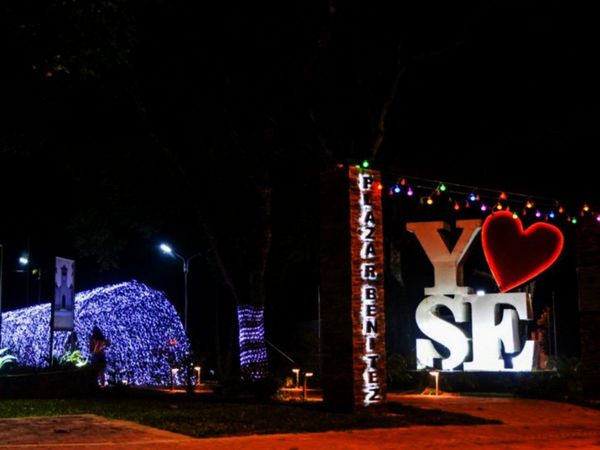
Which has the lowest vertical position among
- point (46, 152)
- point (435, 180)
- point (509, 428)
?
point (509, 428)

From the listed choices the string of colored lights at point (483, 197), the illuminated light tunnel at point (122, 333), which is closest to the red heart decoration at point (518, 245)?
the string of colored lights at point (483, 197)

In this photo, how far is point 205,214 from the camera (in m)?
23.9

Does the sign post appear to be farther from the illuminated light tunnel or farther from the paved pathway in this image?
the paved pathway

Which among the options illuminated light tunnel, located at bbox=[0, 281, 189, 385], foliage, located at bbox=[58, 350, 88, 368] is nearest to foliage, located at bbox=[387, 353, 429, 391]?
illuminated light tunnel, located at bbox=[0, 281, 189, 385]

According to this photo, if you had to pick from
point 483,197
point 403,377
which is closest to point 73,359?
point 403,377

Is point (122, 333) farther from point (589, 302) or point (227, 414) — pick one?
point (589, 302)

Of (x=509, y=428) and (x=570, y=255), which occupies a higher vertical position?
(x=570, y=255)

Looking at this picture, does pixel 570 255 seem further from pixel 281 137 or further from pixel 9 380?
pixel 9 380

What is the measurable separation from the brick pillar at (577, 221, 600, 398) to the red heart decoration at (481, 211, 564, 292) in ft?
5.85

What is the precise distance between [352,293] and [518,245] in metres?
9.20

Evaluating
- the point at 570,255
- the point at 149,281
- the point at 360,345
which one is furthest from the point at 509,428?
the point at 149,281

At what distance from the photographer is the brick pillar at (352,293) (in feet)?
54.5

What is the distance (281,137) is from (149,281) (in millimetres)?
24808

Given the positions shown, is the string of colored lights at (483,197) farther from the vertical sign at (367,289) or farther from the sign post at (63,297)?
the sign post at (63,297)
